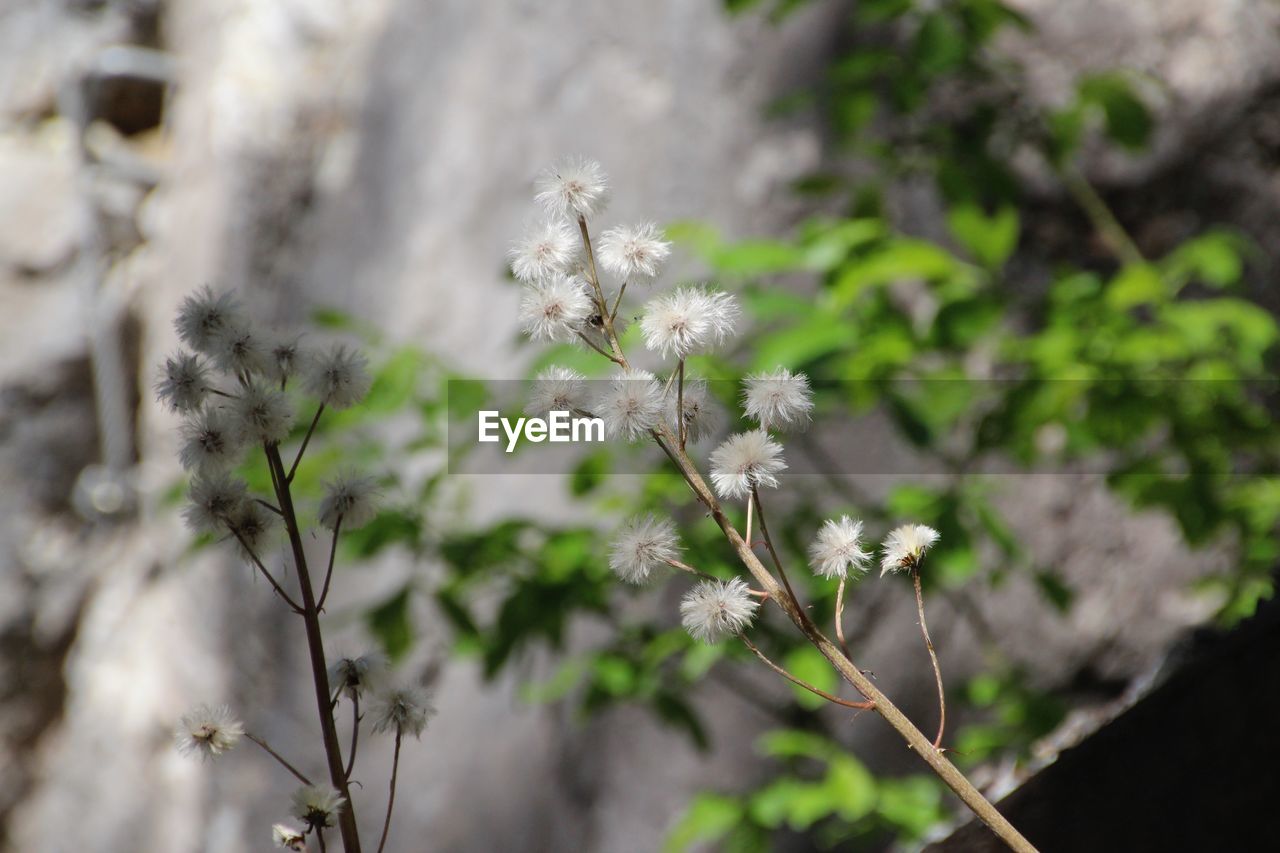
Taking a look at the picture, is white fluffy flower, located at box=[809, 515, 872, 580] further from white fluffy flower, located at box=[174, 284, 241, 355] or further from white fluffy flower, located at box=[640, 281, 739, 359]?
white fluffy flower, located at box=[174, 284, 241, 355]

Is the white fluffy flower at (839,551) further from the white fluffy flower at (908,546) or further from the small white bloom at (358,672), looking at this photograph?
the small white bloom at (358,672)

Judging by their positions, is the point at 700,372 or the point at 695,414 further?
the point at 700,372

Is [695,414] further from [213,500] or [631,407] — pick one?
[213,500]

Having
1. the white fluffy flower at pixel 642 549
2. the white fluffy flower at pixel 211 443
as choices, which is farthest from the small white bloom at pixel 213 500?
the white fluffy flower at pixel 642 549

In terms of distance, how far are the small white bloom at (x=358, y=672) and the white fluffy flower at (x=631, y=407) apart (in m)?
0.10

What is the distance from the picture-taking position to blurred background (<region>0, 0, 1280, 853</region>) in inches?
37.4

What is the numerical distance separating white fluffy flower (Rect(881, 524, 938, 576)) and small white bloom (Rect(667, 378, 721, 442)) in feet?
0.18

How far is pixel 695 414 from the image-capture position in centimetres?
27

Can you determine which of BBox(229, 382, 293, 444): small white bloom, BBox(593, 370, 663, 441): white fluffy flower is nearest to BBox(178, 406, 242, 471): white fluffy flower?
BBox(229, 382, 293, 444): small white bloom

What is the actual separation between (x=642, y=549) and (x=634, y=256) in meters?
0.08

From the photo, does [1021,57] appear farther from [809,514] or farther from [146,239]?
[146,239]

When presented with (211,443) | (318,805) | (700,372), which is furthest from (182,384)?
(700,372)

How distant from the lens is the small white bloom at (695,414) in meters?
0.27

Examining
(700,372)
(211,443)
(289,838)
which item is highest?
(700,372)
